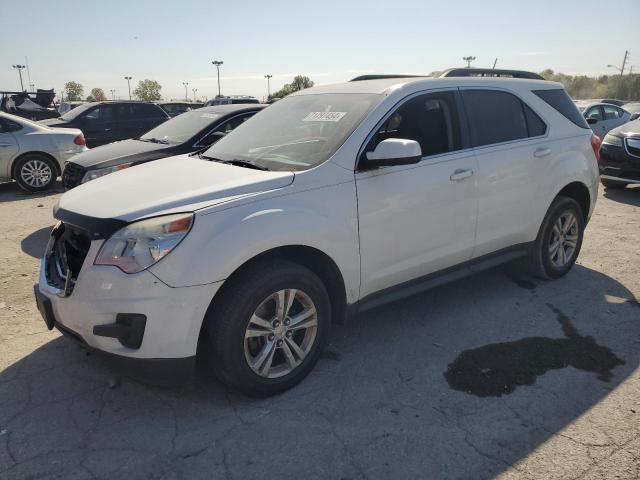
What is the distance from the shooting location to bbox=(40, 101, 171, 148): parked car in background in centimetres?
1234

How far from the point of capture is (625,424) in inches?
108

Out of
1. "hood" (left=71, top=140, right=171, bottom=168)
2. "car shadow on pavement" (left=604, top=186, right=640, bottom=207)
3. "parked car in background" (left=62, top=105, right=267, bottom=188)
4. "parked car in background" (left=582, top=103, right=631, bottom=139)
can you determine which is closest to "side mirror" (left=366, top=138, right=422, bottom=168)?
"parked car in background" (left=62, top=105, right=267, bottom=188)

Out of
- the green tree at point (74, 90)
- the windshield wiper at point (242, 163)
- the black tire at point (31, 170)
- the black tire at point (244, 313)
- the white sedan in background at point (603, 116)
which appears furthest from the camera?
the green tree at point (74, 90)

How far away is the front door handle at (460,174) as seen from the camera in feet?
12.0

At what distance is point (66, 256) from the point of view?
2.95m

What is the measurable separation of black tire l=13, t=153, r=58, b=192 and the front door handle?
27.7 ft

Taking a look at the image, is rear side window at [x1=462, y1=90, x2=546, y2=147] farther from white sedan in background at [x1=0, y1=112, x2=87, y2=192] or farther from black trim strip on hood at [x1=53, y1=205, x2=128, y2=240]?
white sedan in background at [x1=0, y1=112, x2=87, y2=192]

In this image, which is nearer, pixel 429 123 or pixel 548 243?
pixel 429 123

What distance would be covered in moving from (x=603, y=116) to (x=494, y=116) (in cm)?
1225

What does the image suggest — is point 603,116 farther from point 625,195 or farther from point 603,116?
point 625,195

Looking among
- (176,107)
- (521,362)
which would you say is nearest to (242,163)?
(521,362)

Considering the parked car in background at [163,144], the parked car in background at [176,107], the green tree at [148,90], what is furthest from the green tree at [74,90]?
the parked car in background at [163,144]

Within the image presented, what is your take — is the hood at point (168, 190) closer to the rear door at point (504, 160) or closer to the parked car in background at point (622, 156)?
the rear door at point (504, 160)

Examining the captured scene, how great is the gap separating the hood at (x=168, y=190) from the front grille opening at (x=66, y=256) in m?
0.15
